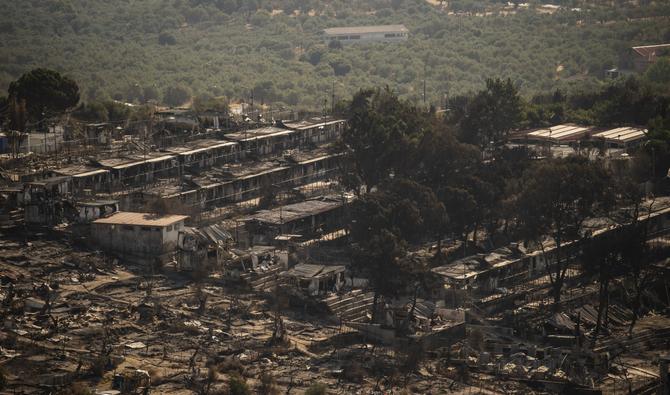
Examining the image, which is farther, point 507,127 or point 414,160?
point 507,127

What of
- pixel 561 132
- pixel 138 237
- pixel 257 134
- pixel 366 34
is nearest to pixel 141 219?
pixel 138 237

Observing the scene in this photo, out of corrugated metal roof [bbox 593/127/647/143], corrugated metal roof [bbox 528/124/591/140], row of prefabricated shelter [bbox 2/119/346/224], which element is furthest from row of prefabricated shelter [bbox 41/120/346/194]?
corrugated metal roof [bbox 593/127/647/143]

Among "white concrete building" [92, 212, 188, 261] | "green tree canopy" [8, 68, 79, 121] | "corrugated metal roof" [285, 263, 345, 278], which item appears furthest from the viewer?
"green tree canopy" [8, 68, 79, 121]

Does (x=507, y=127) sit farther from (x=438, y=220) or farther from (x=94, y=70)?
(x=94, y=70)

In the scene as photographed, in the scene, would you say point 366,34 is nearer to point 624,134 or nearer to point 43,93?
point 624,134

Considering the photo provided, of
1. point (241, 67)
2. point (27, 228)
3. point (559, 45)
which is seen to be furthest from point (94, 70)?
point (27, 228)

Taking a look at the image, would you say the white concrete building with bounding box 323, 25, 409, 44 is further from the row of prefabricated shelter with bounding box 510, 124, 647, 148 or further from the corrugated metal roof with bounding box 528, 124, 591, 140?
the row of prefabricated shelter with bounding box 510, 124, 647, 148
